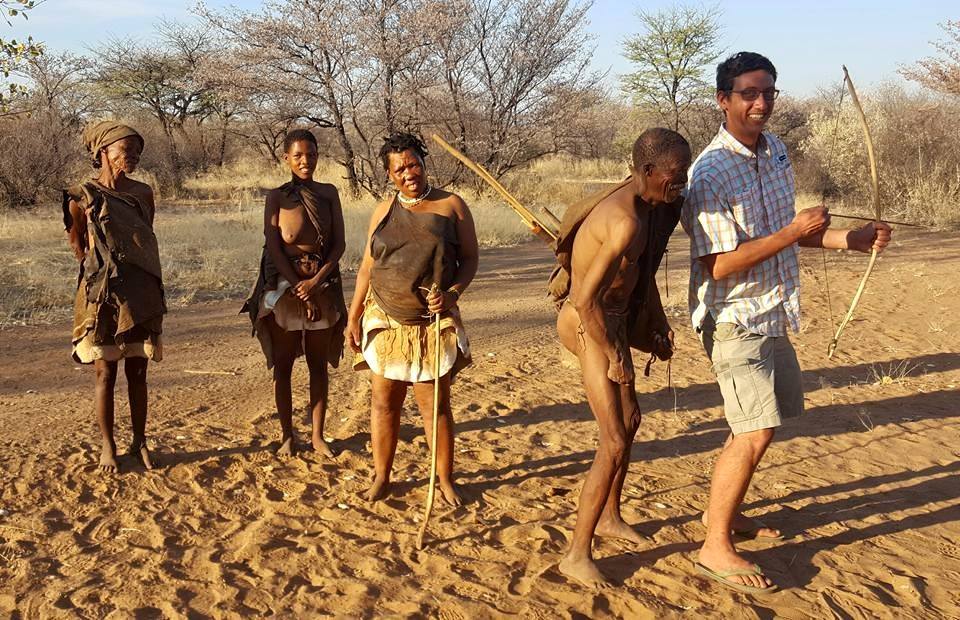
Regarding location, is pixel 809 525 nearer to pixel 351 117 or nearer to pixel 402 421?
pixel 402 421

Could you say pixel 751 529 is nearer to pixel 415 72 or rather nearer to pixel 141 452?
pixel 141 452

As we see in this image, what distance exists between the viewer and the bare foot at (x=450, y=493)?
151 inches

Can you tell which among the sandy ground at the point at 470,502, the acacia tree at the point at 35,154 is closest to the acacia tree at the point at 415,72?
the acacia tree at the point at 35,154

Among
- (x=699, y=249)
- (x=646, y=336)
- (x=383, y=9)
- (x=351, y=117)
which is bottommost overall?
(x=646, y=336)

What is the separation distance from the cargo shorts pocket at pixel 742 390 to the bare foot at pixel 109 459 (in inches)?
113

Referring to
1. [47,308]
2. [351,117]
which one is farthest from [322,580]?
[351,117]

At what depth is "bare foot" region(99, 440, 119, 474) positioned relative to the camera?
161 inches

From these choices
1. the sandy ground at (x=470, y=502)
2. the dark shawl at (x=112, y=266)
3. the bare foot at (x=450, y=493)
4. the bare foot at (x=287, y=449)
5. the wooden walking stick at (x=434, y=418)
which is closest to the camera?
the sandy ground at (x=470, y=502)

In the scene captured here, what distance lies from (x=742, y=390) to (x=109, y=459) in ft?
9.67

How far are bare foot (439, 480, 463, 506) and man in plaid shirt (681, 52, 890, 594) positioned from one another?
3.68ft

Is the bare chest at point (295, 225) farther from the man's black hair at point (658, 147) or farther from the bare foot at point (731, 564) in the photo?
the bare foot at point (731, 564)

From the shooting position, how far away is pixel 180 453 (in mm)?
4422

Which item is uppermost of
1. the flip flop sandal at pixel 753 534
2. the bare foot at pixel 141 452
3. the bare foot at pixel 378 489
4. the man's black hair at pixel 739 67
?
the man's black hair at pixel 739 67

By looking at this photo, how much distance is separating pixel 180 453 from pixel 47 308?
453 centimetres
